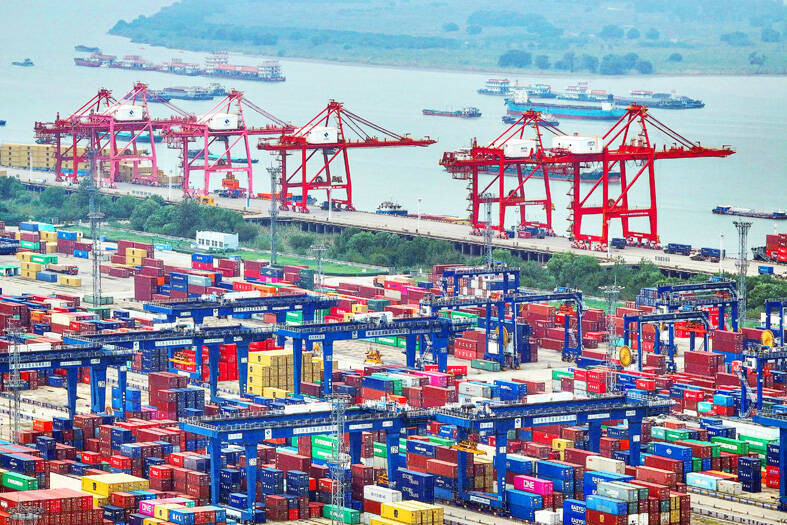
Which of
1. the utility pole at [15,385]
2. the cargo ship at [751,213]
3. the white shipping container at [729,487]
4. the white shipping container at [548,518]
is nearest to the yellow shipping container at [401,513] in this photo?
the white shipping container at [548,518]

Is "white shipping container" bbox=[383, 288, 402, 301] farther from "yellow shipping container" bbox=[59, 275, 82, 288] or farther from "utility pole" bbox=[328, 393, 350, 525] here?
"utility pole" bbox=[328, 393, 350, 525]

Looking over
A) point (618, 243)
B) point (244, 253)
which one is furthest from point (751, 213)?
point (244, 253)

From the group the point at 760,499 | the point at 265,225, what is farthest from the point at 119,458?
the point at 265,225

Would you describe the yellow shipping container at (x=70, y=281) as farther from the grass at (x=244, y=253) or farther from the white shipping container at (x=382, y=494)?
the white shipping container at (x=382, y=494)

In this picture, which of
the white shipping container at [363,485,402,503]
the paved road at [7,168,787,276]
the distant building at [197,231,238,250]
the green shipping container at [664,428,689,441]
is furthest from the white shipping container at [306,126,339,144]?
the white shipping container at [363,485,402,503]

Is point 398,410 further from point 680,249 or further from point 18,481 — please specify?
point 680,249

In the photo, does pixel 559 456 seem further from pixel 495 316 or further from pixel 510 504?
pixel 495 316
